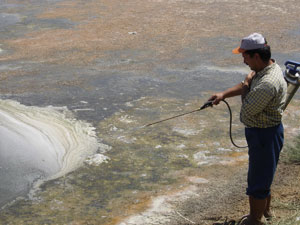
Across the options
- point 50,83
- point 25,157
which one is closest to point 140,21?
point 50,83

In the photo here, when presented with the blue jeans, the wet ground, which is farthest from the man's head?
the wet ground

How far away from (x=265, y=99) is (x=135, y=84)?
475cm

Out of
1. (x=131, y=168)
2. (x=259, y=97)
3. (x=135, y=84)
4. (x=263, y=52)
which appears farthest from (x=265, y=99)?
(x=135, y=84)

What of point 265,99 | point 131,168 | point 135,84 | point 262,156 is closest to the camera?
point 265,99

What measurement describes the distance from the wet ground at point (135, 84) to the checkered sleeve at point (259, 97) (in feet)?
4.20

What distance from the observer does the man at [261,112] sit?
3.22 meters

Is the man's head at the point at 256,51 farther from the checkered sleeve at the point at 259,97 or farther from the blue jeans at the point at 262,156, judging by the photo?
the blue jeans at the point at 262,156

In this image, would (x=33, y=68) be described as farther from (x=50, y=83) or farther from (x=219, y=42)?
(x=219, y=42)

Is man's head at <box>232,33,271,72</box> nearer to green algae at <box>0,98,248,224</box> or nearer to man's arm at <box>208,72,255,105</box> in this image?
man's arm at <box>208,72,255,105</box>

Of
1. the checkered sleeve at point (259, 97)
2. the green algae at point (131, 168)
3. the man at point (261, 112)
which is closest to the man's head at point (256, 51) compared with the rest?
the man at point (261, 112)

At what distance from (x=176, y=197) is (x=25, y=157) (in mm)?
1750

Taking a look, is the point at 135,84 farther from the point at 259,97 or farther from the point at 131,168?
the point at 259,97

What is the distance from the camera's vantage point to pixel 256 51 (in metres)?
3.25

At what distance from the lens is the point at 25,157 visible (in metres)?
5.12
